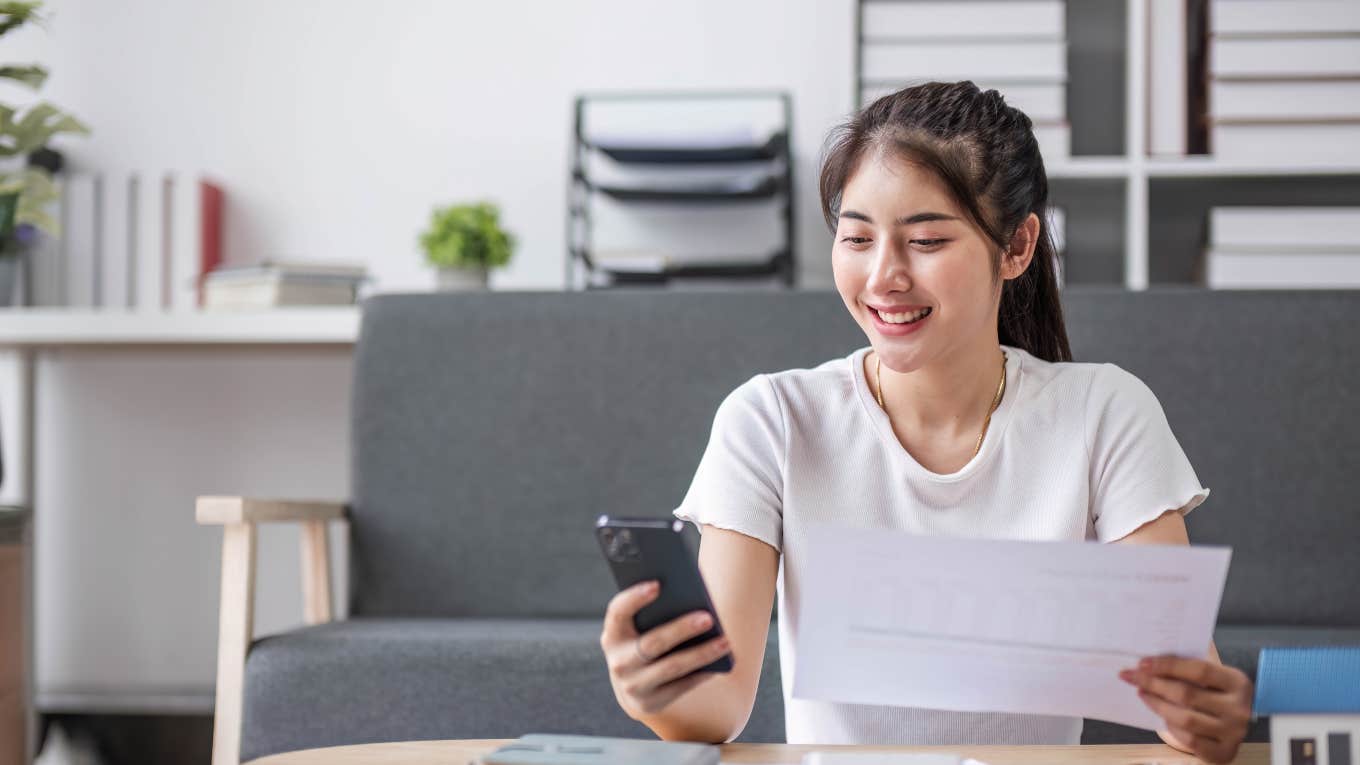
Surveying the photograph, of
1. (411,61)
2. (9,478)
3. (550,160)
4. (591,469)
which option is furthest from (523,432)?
(9,478)

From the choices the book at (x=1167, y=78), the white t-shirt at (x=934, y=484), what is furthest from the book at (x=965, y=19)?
the white t-shirt at (x=934, y=484)

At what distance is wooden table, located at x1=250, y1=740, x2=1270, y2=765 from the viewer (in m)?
0.78

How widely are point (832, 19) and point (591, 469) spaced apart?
1.08 meters

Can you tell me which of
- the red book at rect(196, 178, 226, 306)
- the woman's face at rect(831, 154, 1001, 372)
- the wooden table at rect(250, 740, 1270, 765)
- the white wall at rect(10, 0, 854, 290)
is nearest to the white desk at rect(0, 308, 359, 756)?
the red book at rect(196, 178, 226, 306)

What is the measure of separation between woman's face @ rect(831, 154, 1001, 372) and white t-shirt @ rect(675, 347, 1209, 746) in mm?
100

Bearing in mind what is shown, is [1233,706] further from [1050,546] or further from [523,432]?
[523,432]

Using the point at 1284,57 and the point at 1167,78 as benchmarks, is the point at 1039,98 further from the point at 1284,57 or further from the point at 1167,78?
the point at 1284,57

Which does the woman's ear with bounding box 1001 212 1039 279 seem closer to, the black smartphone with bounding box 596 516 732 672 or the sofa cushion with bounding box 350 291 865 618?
the black smartphone with bounding box 596 516 732 672

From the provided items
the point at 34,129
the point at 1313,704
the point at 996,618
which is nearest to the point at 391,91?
the point at 34,129

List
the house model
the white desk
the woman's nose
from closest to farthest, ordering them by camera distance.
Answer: the house model < the woman's nose < the white desk

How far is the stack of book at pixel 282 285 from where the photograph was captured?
2.15 meters

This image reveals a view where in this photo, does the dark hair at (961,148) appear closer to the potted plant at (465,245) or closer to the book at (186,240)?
the potted plant at (465,245)

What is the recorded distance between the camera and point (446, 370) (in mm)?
1969

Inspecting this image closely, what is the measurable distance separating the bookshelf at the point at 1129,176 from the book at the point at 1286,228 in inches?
3.0
